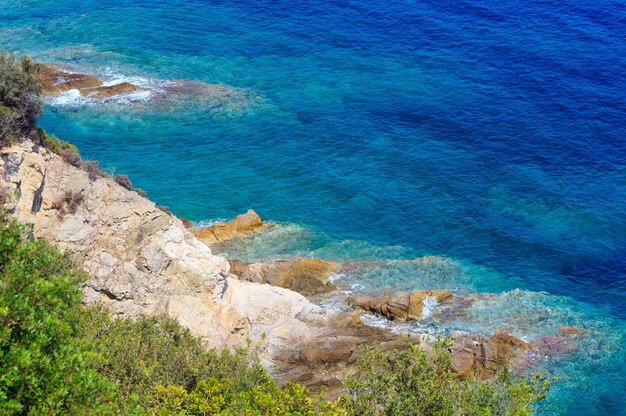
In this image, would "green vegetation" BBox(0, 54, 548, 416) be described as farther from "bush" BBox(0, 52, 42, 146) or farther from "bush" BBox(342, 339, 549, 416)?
"bush" BBox(0, 52, 42, 146)

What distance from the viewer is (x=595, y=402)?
40938 mm

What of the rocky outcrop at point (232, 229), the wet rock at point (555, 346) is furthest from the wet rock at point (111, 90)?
the wet rock at point (555, 346)

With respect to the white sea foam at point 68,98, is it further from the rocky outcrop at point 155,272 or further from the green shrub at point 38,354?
the green shrub at point 38,354

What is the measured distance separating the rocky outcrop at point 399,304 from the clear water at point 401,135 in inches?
79.2

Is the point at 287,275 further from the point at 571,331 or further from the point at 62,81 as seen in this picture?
the point at 62,81

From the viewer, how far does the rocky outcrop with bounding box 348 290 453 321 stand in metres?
45.4

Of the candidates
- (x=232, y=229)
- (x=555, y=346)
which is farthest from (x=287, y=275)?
(x=555, y=346)

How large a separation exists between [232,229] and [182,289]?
46.4ft

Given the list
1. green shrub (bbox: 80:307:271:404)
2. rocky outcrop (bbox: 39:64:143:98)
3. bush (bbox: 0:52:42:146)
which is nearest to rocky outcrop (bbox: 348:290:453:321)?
green shrub (bbox: 80:307:271:404)

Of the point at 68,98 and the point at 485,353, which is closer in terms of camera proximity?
the point at 485,353

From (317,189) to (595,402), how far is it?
2747 cm

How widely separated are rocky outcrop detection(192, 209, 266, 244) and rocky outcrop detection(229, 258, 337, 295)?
14.7ft

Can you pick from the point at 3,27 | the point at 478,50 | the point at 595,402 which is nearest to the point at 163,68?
the point at 3,27

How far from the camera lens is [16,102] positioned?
3844 centimetres
